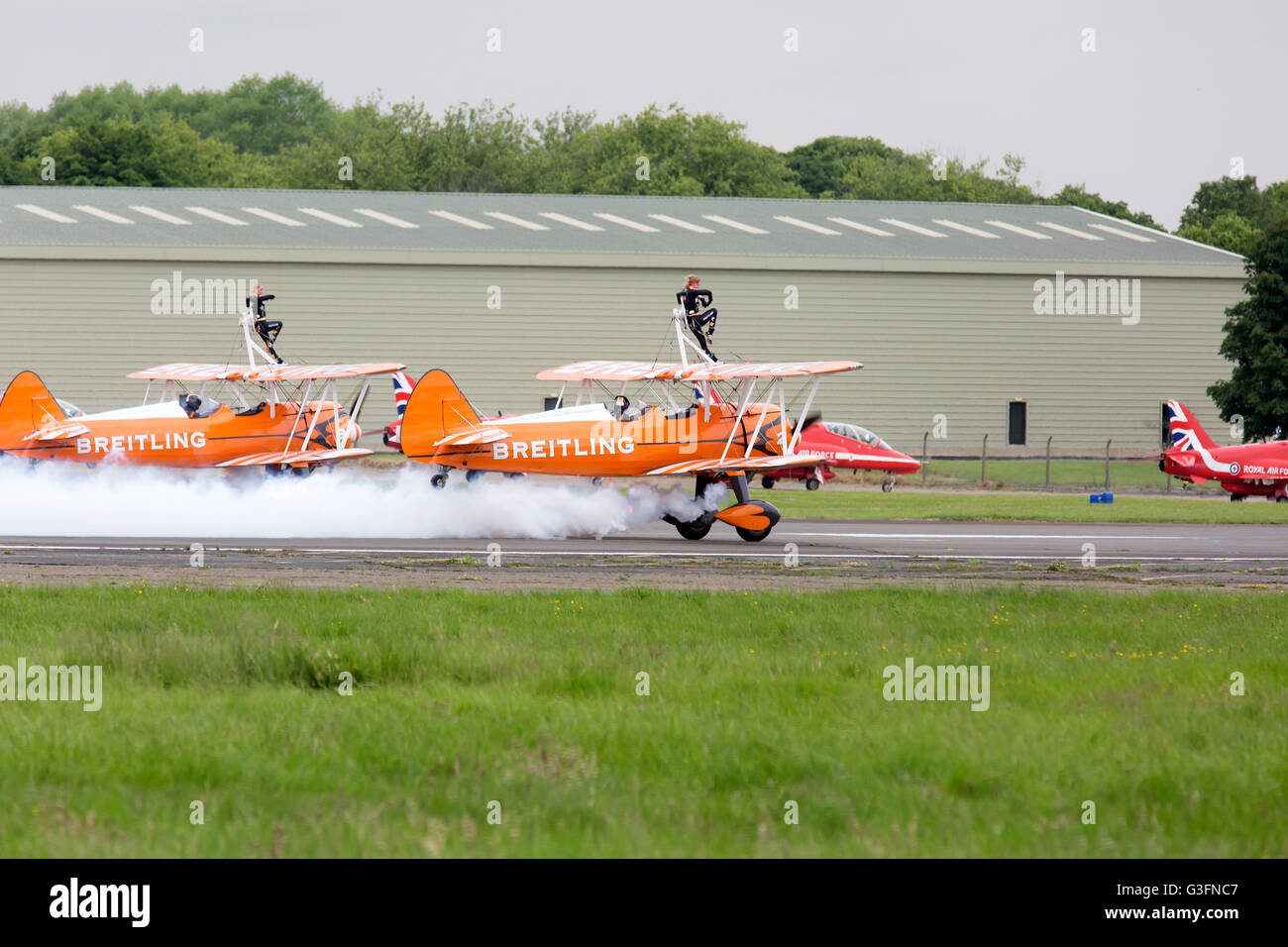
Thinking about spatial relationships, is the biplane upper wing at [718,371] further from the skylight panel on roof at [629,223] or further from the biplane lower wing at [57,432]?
the skylight panel on roof at [629,223]

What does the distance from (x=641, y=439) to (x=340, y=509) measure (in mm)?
5616

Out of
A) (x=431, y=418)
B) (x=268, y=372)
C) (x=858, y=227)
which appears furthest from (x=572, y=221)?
(x=431, y=418)

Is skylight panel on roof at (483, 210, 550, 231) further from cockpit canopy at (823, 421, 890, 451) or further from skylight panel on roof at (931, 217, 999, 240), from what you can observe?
skylight panel on roof at (931, 217, 999, 240)

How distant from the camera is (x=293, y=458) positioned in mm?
28062

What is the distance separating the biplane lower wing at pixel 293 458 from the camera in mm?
27750

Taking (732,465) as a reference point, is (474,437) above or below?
above

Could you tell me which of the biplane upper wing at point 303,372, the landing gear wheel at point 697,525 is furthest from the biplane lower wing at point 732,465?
the biplane upper wing at point 303,372

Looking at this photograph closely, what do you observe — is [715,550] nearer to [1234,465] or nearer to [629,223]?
[1234,465]

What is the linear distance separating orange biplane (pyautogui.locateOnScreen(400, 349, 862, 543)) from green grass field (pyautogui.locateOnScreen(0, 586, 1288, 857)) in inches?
343

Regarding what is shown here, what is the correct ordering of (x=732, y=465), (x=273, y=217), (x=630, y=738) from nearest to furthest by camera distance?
(x=630, y=738), (x=732, y=465), (x=273, y=217)

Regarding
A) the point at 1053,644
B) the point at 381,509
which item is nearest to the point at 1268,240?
the point at 381,509
